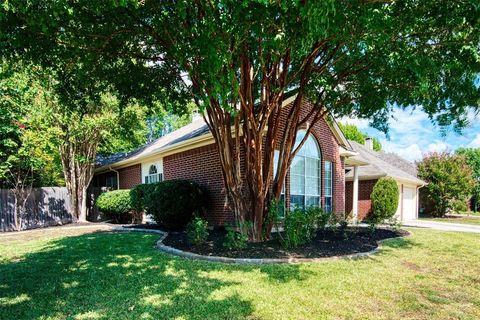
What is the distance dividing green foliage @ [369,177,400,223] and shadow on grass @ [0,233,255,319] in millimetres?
14507

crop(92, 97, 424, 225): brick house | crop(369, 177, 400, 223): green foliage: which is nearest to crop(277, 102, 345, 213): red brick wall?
crop(92, 97, 424, 225): brick house

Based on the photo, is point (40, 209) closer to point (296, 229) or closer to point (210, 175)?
point (210, 175)

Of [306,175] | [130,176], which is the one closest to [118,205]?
[130,176]

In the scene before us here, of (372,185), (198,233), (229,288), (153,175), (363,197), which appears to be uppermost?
(153,175)

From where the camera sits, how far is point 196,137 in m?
11.1

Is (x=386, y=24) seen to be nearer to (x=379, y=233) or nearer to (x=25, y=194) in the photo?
(x=379, y=233)

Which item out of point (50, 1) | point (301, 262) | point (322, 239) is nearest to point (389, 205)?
point (322, 239)

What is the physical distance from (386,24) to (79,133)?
44.2 feet

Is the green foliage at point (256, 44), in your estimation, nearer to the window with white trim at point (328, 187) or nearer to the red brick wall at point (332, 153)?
the red brick wall at point (332, 153)

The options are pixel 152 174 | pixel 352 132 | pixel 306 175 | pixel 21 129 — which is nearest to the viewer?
pixel 306 175

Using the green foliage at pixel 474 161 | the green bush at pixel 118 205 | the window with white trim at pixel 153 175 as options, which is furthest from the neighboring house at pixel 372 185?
the green foliage at pixel 474 161

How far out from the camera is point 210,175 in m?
11.2

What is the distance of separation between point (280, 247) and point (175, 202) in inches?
171

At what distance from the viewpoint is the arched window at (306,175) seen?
471 inches
